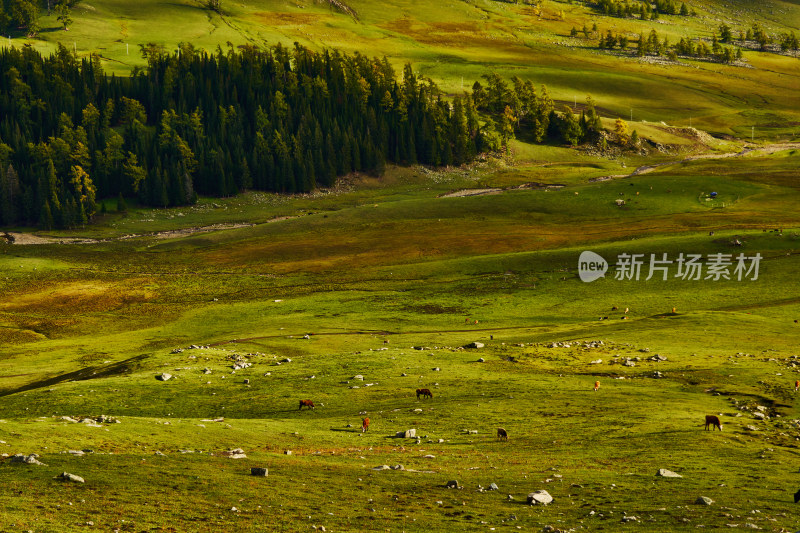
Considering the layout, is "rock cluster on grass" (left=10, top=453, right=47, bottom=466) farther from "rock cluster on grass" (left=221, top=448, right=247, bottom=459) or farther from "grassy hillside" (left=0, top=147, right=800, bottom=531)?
"rock cluster on grass" (left=221, top=448, right=247, bottom=459)

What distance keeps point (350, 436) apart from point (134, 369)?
28443mm

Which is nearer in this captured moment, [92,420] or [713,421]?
[713,421]

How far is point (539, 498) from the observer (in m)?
29.2

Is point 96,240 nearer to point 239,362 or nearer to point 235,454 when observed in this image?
point 239,362

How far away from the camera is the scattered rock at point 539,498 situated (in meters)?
29.2

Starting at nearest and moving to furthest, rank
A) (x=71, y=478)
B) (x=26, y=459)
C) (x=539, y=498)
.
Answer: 1. (x=71, y=478)
2. (x=539, y=498)
3. (x=26, y=459)

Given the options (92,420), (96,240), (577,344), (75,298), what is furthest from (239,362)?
(96,240)

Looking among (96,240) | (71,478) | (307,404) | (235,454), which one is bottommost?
(96,240)

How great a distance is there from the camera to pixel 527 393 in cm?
5169

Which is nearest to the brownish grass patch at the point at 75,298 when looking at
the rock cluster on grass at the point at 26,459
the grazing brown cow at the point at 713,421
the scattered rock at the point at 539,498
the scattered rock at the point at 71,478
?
the rock cluster on grass at the point at 26,459

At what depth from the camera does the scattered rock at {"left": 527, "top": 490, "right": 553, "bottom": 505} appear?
29.2m

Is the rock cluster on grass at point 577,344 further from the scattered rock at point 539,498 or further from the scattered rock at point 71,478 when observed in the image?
the scattered rock at point 71,478

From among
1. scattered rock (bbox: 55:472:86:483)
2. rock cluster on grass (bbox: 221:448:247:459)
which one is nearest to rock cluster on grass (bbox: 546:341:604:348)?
rock cluster on grass (bbox: 221:448:247:459)

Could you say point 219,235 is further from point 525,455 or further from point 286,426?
point 525,455
